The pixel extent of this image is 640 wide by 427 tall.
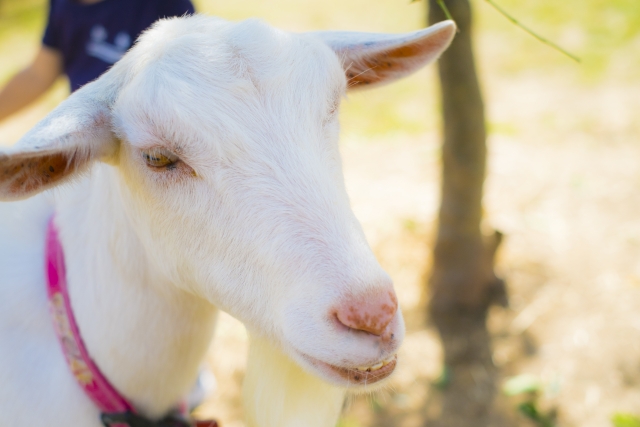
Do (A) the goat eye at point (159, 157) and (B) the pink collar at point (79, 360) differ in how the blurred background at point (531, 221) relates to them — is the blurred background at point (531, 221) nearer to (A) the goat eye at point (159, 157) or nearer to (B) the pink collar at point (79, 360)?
(A) the goat eye at point (159, 157)

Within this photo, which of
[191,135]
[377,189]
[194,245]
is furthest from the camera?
[377,189]

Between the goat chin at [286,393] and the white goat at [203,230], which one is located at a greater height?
the white goat at [203,230]

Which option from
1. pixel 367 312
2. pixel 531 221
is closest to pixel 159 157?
pixel 367 312

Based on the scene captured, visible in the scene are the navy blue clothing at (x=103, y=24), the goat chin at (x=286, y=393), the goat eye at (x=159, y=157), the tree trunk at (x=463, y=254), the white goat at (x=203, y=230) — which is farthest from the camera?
the tree trunk at (x=463, y=254)

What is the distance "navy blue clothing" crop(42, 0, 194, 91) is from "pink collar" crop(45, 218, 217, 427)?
1379 mm

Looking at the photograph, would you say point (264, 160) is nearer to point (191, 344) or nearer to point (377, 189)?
point (191, 344)

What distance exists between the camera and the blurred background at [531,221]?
322 centimetres

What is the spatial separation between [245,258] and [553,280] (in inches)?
118

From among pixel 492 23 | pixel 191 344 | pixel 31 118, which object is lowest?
pixel 492 23

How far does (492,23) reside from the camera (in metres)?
8.20

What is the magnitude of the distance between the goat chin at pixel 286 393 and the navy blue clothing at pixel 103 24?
1.87m

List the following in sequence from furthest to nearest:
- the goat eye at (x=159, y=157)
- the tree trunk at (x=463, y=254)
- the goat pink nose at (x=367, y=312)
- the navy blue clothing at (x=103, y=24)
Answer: the tree trunk at (x=463, y=254) → the navy blue clothing at (x=103, y=24) → the goat eye at (x=159, y=157) → the goat pink nose at (x=367, y=312)

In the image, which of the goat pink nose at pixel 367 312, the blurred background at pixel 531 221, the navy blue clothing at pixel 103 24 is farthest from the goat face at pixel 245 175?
the navy blue clothing at pixel 103 24

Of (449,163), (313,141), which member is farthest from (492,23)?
(313,141)
